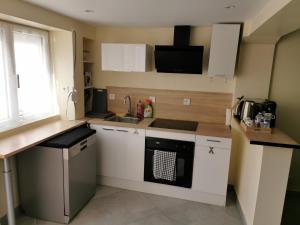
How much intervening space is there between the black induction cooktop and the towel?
0.36 m

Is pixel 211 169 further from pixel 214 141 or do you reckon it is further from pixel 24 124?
pixel 24 124

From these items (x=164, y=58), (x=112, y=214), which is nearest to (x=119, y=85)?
(x=164, y=58)

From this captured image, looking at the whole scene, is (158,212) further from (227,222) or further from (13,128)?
(13,128)

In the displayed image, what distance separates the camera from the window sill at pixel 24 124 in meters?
2.33

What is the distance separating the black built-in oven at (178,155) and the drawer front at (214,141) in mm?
98

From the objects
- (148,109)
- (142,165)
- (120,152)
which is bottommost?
(142,165)

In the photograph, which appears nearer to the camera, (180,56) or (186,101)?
(180,56)

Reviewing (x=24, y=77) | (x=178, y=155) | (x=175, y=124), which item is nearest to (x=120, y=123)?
(x=175, y=124)

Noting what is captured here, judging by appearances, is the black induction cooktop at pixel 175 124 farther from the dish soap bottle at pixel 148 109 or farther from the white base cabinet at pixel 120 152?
Result: the white base cabinet at pixel 120 152

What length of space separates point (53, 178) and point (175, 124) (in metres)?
1.64

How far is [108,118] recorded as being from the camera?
3246 millimetres

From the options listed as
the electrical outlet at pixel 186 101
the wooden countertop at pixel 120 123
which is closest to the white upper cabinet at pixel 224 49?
the electrical outlet at pixel 186 101

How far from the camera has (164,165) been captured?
279cm

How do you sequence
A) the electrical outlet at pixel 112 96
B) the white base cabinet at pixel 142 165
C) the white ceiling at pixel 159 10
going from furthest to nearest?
the electrical outlet at pixel 112 96 → the white base cabinet at pixel 142 165 → the white ceiling at pixel 159 10
